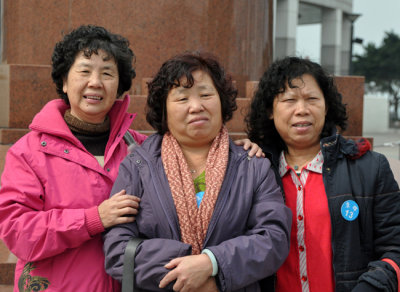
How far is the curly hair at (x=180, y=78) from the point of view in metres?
2.57

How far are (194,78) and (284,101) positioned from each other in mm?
569

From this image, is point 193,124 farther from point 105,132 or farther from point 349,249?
Answer: point 349,249

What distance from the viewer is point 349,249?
2.48 meters

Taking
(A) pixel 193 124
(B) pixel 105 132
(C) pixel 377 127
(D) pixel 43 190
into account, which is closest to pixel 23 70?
(B) pixel 105 132

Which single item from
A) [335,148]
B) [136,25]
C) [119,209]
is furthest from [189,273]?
[136,25]

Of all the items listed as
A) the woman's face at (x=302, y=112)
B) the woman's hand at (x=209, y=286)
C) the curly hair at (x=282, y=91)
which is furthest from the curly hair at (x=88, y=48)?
the woman's hand at (x=209, y=286)

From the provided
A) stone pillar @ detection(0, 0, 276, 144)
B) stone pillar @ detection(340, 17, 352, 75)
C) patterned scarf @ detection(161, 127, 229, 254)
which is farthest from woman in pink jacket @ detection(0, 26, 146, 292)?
stone pillar @ detection(340, 17, 352, 75)

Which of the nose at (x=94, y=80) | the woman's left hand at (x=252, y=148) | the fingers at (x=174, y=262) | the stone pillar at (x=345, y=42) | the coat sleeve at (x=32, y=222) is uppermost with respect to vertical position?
the stone pillar at (x=345, y=42)

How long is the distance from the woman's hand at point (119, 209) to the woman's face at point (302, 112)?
946 mm

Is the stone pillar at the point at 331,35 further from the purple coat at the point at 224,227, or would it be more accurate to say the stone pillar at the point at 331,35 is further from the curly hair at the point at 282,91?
the purple coat at the point at 224,227

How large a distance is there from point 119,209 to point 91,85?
2.66 feet

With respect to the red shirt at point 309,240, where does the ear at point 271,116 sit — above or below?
above

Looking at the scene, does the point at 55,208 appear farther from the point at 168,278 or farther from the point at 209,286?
the point at 209,286

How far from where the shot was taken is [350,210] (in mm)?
2516
